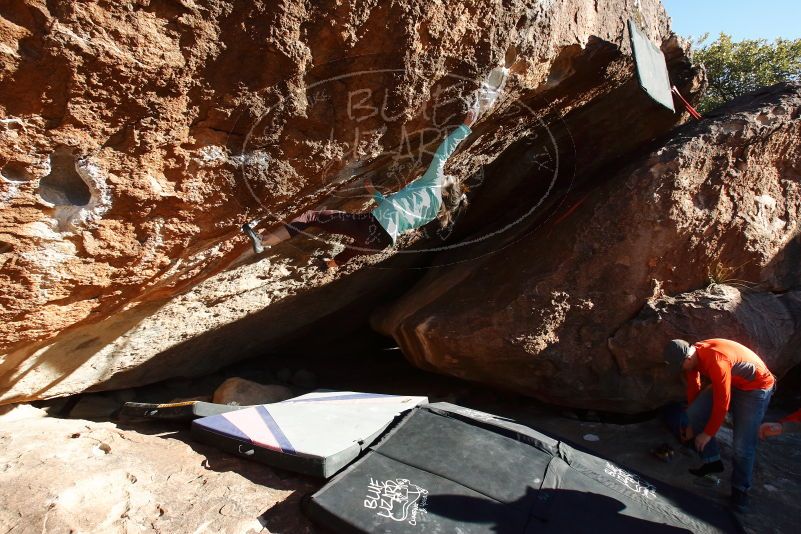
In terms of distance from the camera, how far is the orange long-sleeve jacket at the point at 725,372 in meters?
3.02

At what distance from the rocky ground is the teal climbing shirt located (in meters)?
1.57

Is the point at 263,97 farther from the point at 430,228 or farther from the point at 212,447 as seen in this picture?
the point at 430,228

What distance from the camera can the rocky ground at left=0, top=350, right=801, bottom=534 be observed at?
251 cm

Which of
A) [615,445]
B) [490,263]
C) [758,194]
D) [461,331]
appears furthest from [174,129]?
[758,194]

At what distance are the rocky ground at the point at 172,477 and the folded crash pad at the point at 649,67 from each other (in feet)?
8.40

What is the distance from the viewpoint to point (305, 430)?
3.13 meters

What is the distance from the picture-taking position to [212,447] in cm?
325

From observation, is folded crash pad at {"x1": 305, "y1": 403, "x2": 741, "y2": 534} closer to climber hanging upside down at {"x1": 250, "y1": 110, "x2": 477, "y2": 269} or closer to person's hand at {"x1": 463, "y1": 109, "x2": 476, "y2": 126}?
climber hanging upside down at {"x1": 250, "y1": 110, "x2": 477, "y2": 269}

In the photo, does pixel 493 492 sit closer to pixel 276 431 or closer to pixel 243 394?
pixel 276 431

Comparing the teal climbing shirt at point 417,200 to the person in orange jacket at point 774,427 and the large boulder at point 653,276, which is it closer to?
the large boulder at point 653,276

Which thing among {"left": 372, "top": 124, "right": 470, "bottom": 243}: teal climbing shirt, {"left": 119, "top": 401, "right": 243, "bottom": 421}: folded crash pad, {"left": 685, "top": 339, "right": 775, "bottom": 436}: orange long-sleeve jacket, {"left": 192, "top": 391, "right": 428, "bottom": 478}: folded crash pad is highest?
{"left": 372, "top": 124, "right": 470, "bottom": 243}: teal climbing shirt

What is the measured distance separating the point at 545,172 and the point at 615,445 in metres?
2.63

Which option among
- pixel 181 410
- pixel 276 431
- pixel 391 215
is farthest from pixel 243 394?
pixel 391 215

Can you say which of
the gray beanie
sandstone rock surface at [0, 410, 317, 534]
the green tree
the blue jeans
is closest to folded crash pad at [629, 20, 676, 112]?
the gray beanie
